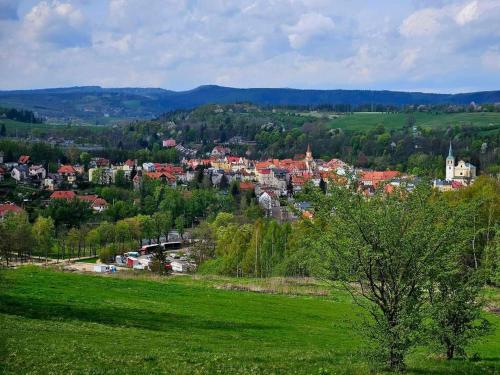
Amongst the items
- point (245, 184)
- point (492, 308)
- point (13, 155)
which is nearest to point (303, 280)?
point (492, 308)

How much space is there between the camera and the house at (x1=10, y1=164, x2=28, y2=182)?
12657cm

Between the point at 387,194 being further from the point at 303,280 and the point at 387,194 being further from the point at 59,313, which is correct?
the point at 303,280

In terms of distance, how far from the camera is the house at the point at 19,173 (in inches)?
4983

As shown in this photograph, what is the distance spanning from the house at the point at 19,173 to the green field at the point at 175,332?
93.6 m

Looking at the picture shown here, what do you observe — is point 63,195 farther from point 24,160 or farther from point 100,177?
point 24,160

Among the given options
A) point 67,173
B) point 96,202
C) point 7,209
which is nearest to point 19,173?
point 67,173

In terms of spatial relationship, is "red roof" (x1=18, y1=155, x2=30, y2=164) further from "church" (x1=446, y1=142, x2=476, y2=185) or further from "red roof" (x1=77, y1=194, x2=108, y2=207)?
"church" (x1=446, y1=142, x2=476, y2=185)

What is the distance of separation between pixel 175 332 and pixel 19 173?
114036 mm

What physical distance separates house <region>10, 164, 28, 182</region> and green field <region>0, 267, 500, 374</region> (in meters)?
93.6

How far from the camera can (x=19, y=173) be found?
5032 inches

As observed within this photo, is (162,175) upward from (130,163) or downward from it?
downward

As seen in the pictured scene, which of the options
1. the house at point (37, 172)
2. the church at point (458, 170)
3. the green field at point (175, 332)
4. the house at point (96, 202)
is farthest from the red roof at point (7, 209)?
A: the church at point (458, 170)

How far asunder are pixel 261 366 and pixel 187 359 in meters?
1.92

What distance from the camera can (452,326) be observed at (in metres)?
18.3
